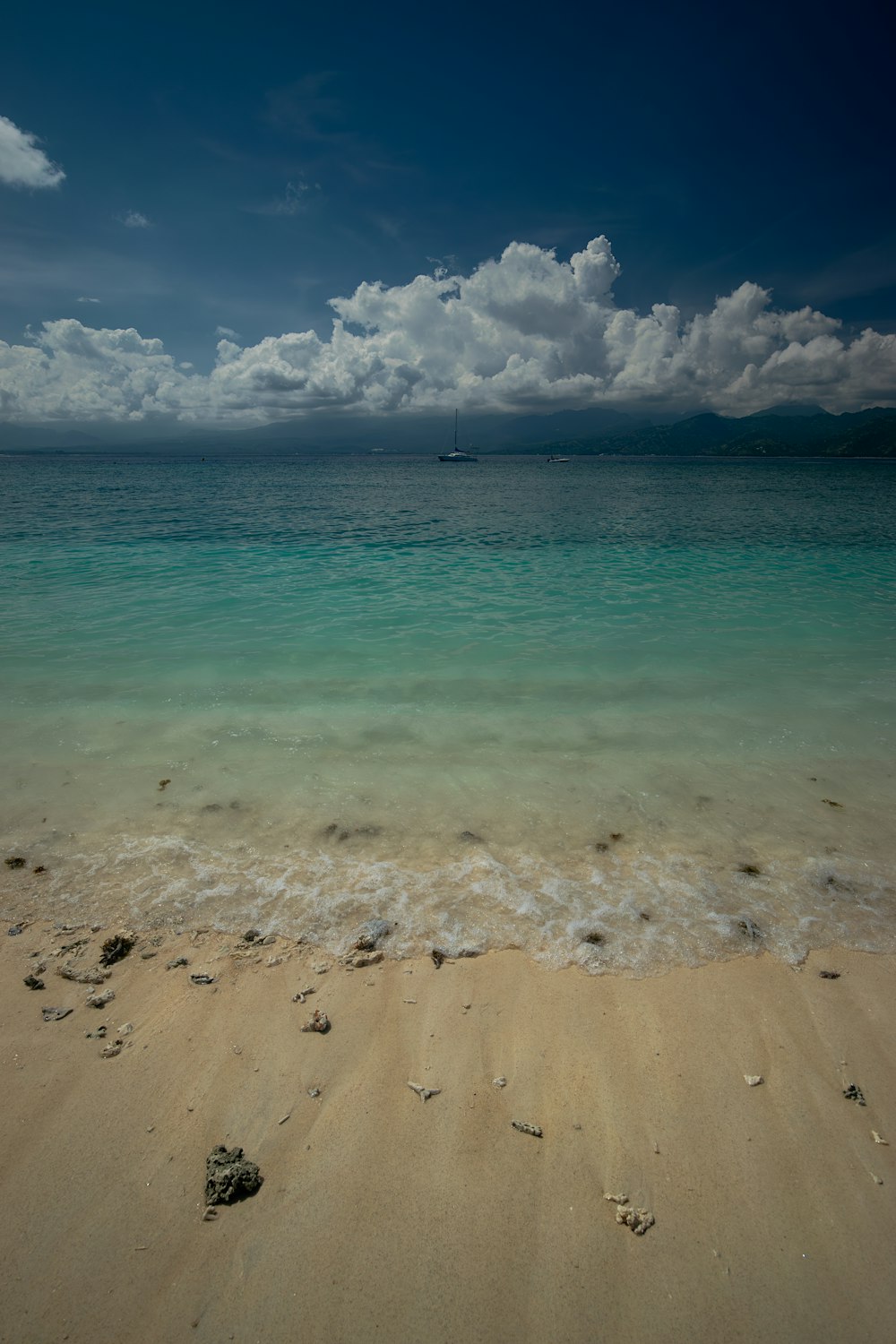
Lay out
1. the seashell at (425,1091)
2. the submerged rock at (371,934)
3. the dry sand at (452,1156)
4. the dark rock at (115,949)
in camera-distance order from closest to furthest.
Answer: the dry sand at (452,1156) < the seashell at (425,1091) < the dark rock at (115,949) < the submerged rock at (371,934)

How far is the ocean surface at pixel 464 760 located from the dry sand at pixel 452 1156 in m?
0.68

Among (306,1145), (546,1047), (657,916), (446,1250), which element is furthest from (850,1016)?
(306,1145)

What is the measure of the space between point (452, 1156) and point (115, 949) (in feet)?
10.8

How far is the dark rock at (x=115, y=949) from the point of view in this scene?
481cm

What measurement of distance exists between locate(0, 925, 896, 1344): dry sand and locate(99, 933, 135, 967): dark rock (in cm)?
13

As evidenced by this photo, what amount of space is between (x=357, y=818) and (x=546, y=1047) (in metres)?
3.53

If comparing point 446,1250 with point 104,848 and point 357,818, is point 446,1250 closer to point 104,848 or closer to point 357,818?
point 357,818

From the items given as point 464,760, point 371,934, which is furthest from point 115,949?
point 464,760

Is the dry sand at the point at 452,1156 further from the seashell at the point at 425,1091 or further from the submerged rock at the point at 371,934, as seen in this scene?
the submerged rock at the point at 371,934

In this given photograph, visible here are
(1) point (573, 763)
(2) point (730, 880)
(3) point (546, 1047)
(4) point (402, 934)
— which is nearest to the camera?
(3) point (546, 1047)

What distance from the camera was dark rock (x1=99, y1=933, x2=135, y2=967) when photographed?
4.81m

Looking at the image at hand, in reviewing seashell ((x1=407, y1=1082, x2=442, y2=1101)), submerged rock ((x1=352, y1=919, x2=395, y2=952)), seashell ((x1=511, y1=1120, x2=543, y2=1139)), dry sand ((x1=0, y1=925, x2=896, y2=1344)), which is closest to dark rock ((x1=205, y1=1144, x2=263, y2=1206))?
dry sand ((x1=0, y1=925, x2=896, y2=1344))

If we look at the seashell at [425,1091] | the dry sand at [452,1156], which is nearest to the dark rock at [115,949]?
the dry sand at [452,1156]

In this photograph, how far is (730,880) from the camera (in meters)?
5.94
